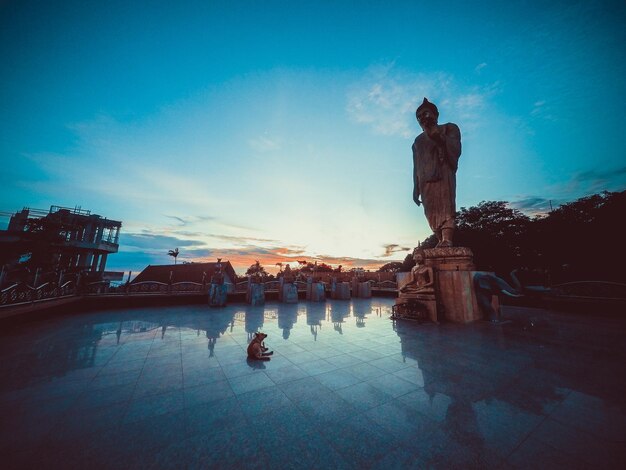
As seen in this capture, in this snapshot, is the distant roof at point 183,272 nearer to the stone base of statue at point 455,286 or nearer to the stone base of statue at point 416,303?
the stone base of statue at point 416,303

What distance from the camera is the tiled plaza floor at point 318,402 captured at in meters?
2.12

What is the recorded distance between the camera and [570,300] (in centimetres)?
965

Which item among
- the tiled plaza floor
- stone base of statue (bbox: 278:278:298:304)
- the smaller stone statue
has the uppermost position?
the smaller stone statue

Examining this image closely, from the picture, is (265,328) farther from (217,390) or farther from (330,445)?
(330,445)

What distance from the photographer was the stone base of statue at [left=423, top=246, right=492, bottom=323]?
26.3ft

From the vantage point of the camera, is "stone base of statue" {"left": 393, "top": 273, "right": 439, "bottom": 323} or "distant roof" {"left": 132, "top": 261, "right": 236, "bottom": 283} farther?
"distant roof" {"left": 132, "top": 261, "right": 236, "bottom": 283}

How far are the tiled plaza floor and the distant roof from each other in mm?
33931

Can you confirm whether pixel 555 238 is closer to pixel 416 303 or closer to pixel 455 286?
pixel 455 286

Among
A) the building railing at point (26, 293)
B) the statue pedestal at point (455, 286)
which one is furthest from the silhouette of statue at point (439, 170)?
the building railing at point (26, 293)

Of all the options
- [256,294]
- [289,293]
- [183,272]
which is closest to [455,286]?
[289,293]

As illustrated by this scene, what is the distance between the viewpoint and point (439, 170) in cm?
991

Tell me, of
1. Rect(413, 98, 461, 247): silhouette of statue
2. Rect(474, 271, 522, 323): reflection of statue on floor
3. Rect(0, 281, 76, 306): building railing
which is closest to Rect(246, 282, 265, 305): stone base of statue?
Rect(0, 281, 76, 306): building railing

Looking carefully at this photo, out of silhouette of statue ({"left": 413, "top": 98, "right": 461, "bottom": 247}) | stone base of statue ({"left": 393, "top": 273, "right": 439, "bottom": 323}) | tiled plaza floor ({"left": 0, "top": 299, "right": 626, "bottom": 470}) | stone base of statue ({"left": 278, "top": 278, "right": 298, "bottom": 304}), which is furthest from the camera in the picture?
stone base of statue ({"left": 278, "top": 278, "right": 298, "bottom": 304})

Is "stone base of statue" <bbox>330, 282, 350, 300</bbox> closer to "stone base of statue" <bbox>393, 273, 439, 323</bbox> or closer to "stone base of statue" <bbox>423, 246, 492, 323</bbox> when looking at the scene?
"stone base of statue" <bbox>393, 273, 439, 323</bbox>
